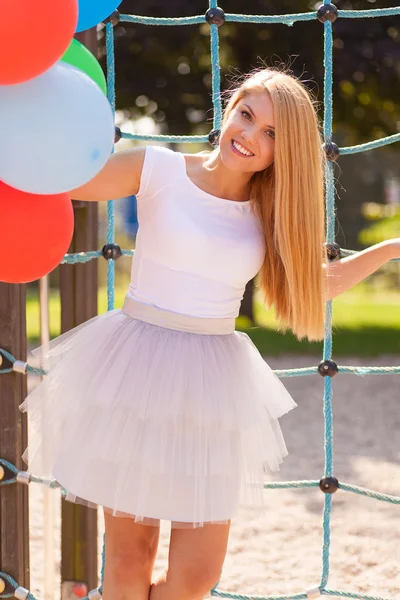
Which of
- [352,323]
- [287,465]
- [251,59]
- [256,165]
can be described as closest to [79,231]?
[256,165]

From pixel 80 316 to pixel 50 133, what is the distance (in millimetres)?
944

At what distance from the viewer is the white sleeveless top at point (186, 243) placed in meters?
1.70

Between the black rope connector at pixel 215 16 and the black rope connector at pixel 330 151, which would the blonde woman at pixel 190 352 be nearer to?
the black rope connector at pixel 330 151

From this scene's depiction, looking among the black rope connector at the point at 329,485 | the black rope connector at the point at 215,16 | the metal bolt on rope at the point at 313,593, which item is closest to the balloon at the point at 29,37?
the black rope connector at the point at 215,16

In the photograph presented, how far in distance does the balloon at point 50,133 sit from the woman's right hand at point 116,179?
34cm

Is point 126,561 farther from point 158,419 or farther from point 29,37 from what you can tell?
point 29,37

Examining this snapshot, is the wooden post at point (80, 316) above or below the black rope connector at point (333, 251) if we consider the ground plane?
below

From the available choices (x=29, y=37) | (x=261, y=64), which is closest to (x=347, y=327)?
(x=261, y=64)

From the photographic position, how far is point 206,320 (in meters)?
1.73

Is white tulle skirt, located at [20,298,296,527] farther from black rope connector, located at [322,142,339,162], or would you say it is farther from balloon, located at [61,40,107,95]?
black rope connector, located at [322,142,339,162]

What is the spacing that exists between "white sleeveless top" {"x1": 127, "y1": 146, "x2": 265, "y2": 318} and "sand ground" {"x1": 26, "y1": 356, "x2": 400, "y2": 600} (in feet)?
2.83

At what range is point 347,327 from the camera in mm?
7969

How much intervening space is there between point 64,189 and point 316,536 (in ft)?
6.84

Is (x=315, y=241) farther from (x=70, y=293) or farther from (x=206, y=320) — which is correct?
(x=70, y=293)
